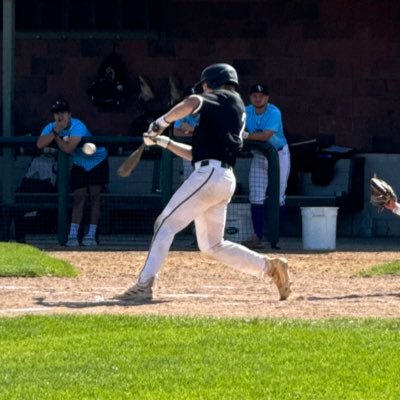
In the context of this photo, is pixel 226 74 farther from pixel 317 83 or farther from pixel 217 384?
pixel 317 83

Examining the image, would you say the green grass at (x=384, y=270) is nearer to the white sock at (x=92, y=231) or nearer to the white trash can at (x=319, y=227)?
the white trash can at (x=319, y=227)

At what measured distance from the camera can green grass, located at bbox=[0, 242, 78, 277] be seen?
507 inches

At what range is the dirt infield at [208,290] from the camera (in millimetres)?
10609

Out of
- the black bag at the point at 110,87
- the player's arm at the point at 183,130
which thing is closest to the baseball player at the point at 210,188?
the player's arm at the point at 183,130

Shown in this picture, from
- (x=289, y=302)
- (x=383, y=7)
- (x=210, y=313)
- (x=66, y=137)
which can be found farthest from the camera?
(x=383, y=7)

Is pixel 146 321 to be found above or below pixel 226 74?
below

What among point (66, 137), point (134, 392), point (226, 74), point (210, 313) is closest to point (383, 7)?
point (66, 137)

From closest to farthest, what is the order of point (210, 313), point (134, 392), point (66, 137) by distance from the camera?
point (134, 392), point (210, 313), point (66, 137)


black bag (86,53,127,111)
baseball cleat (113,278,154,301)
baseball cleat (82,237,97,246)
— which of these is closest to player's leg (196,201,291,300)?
baseball cleat (113,278,154,301)

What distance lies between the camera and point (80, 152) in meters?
16.1

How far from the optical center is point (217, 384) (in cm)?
795

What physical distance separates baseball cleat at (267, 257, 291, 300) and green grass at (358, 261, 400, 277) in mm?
2316

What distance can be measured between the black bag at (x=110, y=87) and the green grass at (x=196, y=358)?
8688 mm

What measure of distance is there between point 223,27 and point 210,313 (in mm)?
8504
